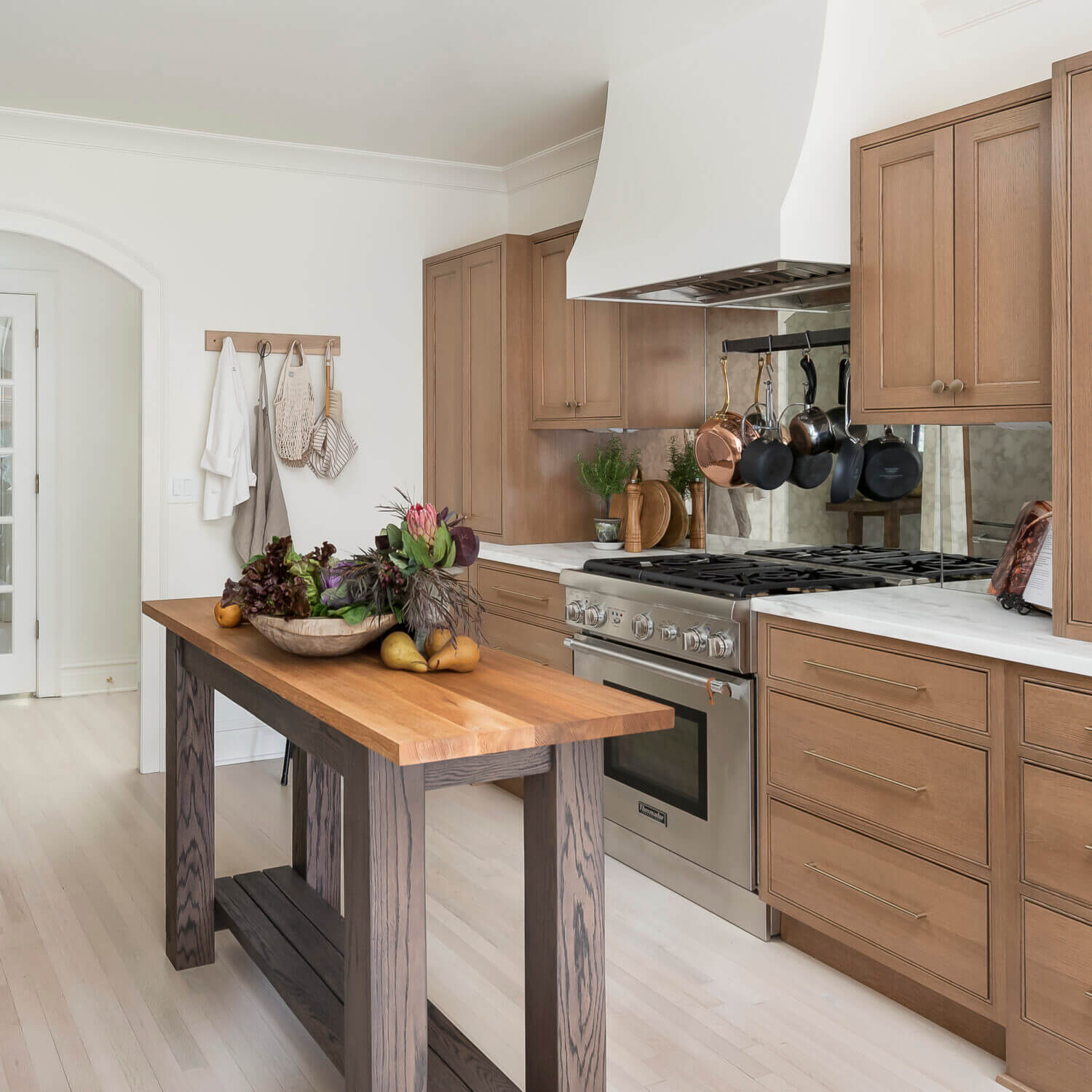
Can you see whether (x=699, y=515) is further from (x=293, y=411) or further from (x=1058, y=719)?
(x=1058, y=719)

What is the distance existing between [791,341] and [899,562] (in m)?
0.79

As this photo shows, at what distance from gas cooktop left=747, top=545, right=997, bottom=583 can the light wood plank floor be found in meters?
1.09

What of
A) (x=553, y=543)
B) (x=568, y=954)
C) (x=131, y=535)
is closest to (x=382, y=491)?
(x=553, y=543)

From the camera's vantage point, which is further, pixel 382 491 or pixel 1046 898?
pixel 382 491

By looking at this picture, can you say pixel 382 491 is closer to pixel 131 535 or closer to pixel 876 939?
pixel 131 535

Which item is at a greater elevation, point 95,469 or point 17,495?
point 95,469

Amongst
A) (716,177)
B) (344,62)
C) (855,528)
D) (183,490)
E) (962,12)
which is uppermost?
(344,62)

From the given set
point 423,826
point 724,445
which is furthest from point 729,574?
point 423,826

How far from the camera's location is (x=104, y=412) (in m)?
5.89

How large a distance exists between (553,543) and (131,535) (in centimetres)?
280

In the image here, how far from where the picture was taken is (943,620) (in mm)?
2461

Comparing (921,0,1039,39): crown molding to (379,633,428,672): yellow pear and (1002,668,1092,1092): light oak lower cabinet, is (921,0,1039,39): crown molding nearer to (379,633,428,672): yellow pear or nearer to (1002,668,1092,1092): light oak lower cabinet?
(1002,668,1092,1092): light oak lower cabinet

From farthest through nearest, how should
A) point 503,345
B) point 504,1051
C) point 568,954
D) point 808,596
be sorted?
point 503,345 < point 808,596 < point 504,1051 < point 568,954

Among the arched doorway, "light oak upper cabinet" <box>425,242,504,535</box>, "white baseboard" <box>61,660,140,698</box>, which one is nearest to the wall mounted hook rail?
the arched doorway
